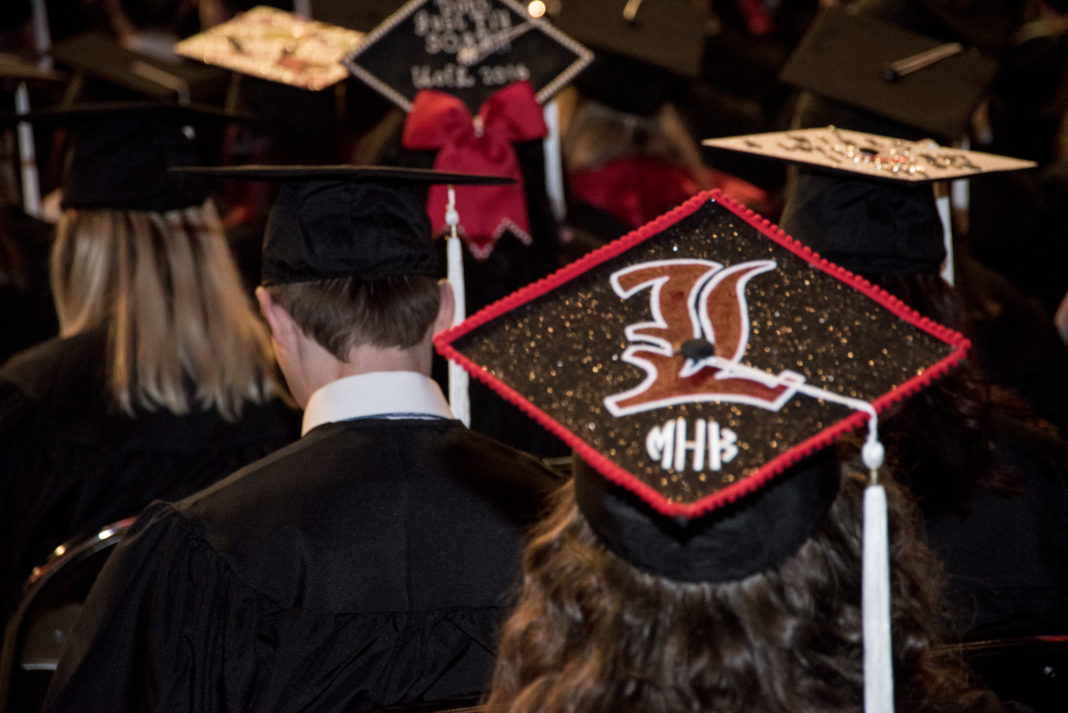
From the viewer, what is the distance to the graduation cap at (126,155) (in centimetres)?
282

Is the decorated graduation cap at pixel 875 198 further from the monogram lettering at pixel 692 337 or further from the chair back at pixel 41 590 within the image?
the chair back at pixel 41 590

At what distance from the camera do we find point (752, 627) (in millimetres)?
1150

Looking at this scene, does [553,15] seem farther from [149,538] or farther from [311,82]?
[149,538]

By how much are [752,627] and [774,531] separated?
11 cm

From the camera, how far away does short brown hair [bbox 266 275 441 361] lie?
1.84m

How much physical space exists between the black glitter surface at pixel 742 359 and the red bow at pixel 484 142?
68.2 inches

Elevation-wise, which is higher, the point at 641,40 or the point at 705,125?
the point at 641,40

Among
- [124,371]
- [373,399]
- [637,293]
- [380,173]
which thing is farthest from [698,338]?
[124,371]

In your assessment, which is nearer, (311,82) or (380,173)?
(380,173)

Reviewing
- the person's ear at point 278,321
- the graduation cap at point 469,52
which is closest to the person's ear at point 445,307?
the person's ear at point 278,321

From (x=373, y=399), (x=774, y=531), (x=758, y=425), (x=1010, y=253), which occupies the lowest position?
(x=1010, y=253)

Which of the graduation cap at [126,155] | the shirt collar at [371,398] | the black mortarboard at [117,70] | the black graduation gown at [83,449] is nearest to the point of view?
the shirt collar at [371,398]

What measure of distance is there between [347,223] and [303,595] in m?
0.64

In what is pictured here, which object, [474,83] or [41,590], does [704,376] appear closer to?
[41,590]
